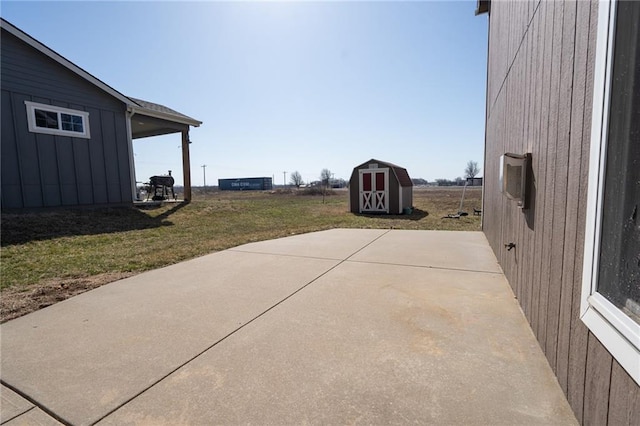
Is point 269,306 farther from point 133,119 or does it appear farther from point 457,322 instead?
point 133,119

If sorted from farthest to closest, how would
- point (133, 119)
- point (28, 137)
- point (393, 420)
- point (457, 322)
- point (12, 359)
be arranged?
point (133, 119) < point (28, 137) < point (457, 322) < point (12, 359) < point (393, 420)

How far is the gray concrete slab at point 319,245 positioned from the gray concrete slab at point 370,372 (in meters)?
2.36

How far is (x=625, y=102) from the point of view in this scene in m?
1.17

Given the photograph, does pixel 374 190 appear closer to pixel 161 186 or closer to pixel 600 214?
pixel 161 186

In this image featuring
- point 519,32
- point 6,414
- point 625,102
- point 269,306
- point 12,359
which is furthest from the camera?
point 519,32

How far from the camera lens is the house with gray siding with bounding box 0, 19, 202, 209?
27.7 ft

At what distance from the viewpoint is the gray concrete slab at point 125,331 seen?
1890mm

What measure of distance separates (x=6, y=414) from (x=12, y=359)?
2.46ft

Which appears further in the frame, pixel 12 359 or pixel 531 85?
pixel 531 85

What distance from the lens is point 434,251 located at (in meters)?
5.45

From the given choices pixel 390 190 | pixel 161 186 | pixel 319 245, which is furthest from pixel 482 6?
pixel 161 186

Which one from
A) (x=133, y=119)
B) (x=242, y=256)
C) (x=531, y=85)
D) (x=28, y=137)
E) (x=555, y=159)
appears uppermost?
(x=133, y=119)

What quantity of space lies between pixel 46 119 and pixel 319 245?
9.23 meters

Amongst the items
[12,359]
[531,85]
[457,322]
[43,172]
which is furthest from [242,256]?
[43,172]
